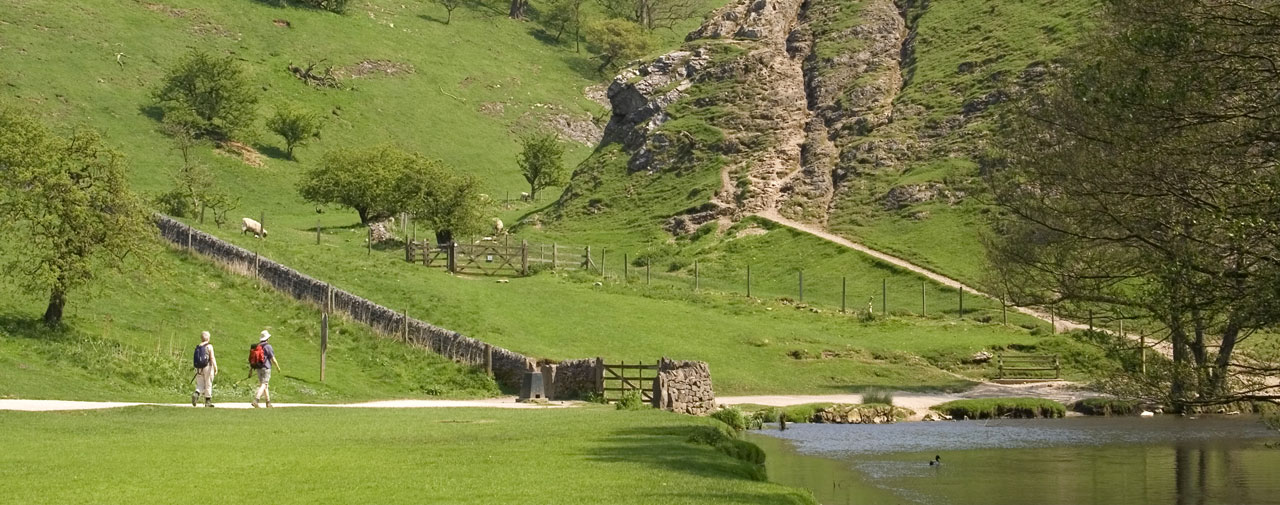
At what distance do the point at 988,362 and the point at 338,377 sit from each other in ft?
102

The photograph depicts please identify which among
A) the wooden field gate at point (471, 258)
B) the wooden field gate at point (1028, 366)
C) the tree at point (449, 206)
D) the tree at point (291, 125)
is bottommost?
the wooden field gate at point (1028, 366)

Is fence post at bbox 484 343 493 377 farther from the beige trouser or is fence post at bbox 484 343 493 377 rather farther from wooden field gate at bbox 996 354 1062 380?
wooden field gate at bbox 996 354 1062 380

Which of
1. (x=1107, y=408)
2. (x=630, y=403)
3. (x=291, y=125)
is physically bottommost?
(x=630, y=403)

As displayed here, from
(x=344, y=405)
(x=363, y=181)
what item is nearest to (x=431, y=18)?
(x=363, y=181)

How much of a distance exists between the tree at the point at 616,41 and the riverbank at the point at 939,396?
130 metres

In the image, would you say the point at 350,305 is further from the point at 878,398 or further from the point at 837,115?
the point at 837,115

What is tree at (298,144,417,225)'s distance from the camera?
90.5 meters

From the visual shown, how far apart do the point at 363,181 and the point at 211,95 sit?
34.4 meters

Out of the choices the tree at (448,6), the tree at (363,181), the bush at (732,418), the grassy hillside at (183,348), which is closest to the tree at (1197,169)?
the bush at (732,418)

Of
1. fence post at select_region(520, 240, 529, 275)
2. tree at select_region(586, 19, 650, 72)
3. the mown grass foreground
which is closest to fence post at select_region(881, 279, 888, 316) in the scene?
fence post at select_region(520, 240, 529, 275)

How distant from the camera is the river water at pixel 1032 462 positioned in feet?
97.5

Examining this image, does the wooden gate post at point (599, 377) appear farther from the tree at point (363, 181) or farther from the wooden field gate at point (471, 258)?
the tree at point (363, 181)

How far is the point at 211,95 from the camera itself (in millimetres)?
119250

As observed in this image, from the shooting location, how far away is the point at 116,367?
41.3m
